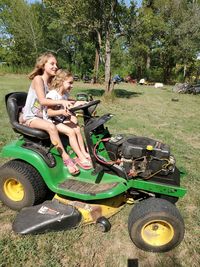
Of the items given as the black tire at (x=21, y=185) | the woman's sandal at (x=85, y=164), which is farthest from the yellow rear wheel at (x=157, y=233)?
the black tire at (x=21, y=185)

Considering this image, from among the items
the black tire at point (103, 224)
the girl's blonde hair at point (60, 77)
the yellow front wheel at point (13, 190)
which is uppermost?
the girl's blonde hair at point (60, 77)

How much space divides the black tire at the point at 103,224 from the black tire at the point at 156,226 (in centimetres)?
29

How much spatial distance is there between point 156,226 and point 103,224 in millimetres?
569

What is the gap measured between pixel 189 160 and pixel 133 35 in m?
7.98

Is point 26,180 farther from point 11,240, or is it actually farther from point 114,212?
point 114,212

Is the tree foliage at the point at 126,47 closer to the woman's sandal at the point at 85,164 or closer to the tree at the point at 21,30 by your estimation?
the tree at the point at 21,30

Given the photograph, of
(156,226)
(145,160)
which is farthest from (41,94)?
(156,226)

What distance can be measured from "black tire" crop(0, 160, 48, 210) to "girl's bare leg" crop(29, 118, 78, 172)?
1.31 ft

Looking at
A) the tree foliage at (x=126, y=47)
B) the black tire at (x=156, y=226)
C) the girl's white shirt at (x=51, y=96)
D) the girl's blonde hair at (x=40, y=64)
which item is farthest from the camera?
the tree foliage at (x=126, y=47)

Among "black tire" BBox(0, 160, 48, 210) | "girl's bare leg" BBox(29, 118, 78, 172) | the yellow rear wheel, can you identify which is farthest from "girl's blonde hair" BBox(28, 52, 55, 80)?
the yellow rear wheel

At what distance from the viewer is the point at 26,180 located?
3016 mm

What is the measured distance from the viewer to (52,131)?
297cm

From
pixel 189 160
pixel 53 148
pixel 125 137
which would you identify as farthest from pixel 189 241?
pixel 189 160

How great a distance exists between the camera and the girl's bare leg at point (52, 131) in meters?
2.98
